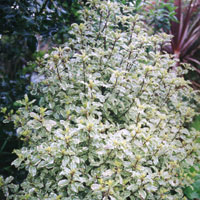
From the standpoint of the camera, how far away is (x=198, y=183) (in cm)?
194

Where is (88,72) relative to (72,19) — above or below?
below

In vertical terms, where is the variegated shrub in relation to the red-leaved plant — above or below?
below

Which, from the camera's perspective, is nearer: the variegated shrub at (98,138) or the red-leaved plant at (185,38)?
the variegated shrub at (98,138)

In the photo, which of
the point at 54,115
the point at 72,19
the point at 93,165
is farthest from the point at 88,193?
the point at 72,19

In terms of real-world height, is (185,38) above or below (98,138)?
above

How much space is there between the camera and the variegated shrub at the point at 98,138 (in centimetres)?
133

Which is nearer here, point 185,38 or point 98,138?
point 98,138

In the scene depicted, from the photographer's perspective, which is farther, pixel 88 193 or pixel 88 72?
pixel 88 72

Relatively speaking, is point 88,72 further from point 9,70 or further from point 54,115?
point 9,70

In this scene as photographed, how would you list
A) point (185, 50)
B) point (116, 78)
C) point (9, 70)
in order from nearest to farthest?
point (116, 78), point (185, 50), point (9, 70)

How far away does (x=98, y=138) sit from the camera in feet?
4.50

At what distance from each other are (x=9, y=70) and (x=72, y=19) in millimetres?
2426

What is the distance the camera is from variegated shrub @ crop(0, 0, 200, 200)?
133 centimetres

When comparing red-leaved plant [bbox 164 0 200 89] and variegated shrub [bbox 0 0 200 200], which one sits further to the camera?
red-leaved plant [bbox 164 0 200 89]
